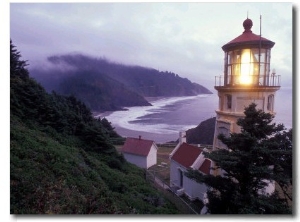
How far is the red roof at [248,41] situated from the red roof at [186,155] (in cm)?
255

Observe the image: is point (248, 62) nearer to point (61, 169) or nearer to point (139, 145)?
point (139, 145)

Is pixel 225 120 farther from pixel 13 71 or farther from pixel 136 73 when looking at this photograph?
pixel 13 71

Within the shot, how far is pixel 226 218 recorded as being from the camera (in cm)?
275

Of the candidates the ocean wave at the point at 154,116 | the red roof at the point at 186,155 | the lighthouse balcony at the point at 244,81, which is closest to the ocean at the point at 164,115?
the ocean wave at the point at 154,116

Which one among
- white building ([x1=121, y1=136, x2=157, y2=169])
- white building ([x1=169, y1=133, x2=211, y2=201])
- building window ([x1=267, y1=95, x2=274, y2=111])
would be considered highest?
building window ([x1=267, y1=95, x2=274, y2=111])

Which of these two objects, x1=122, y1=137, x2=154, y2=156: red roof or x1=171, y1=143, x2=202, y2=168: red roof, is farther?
x1=171, y1=143, x2=202, y2=168: red roof

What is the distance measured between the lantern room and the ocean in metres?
0.40

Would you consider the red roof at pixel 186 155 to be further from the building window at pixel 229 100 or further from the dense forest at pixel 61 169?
the building window at pixel 229 100

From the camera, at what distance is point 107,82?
341cm

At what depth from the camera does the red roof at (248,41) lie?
3.17 metres

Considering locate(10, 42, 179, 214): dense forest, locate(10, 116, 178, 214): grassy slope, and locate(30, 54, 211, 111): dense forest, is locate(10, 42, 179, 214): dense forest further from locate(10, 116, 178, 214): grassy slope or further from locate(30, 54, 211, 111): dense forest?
locate(30, 54, 211, 111): dense forest

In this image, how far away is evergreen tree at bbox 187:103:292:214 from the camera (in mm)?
2533

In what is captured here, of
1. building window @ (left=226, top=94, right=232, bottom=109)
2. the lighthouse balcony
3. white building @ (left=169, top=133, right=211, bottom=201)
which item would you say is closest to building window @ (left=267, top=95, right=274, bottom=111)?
the lighthouse balcony

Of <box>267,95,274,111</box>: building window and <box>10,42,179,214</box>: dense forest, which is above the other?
<box>267,95,274,111</box>: building window
